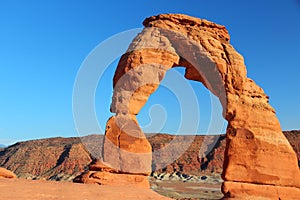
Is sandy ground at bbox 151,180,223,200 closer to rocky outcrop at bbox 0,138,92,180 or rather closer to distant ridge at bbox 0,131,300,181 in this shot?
distant ridge at bbox 0,131,300,181

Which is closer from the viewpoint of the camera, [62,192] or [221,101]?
[62,192]

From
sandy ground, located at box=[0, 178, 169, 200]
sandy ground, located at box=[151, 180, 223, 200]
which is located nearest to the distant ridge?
A: sandy ground, located at box=[151, 180, 223, 200]

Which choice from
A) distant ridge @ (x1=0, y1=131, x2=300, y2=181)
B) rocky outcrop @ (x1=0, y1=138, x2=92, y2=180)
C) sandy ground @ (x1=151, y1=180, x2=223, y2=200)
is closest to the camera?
sandy ground @ (x1=151, y1=180, x2=223, y2=200)

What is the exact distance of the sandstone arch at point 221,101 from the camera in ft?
51.3

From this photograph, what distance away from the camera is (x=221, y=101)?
17062 mm

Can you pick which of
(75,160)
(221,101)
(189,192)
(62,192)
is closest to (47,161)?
(75,160)

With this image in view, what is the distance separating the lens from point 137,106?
16188 mm

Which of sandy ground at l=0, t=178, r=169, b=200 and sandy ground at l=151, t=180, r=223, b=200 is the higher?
sandy ground at l=0, t=178, r=169, b=200

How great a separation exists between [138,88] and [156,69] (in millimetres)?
1259

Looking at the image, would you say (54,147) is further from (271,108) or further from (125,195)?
(125,195)

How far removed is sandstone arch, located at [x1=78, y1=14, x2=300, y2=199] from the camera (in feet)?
51.3

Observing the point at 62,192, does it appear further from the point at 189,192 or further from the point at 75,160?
the point at 75,160

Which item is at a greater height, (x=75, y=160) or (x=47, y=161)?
(x=75, y=160)

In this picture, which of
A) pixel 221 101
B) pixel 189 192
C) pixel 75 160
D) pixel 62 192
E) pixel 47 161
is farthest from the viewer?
pixel 47 161
